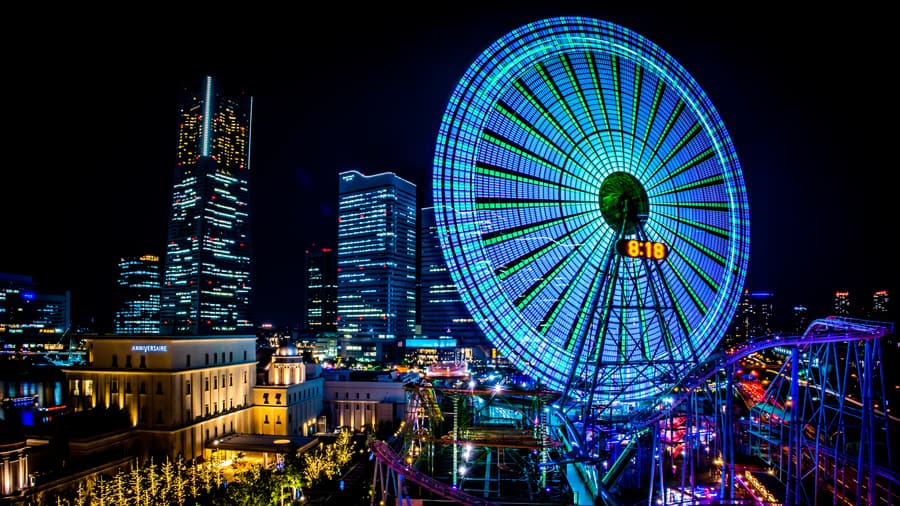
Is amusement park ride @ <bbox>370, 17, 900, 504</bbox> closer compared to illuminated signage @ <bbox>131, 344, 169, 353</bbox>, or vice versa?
amusement park ride @ <bbox>370, 17, 900, 504</bbox>

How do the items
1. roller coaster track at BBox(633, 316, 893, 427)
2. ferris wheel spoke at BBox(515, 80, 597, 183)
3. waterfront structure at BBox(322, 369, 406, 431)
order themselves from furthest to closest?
waterfront structure at BBox(322, 369, 406, 431) → ferris wheel spoke at BBox(515, 80, 597, 183) → roller coaster track at BBox(633, 316, 893, 427)

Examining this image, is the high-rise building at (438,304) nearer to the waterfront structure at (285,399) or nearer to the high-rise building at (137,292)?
the waterfront structure at (285,399)

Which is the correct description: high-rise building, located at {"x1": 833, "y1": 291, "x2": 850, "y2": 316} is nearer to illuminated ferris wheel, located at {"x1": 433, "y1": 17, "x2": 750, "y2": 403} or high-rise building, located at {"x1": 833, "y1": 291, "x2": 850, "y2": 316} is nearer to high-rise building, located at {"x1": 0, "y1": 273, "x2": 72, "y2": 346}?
illuminated ferris wheel, located at {"x1": 433, "y1": 17, "x2": 750, "y2": 403}

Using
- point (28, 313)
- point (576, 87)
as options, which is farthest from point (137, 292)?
point (576, 87)

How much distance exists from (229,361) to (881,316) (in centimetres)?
8785

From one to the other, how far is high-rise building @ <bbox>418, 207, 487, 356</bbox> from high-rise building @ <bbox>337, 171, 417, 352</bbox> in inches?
219

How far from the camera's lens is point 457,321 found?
527 ft

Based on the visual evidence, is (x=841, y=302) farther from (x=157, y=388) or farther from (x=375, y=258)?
(x=157, y=388)

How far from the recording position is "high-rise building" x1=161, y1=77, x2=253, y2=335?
176 meters

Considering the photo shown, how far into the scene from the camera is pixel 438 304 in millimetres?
165125

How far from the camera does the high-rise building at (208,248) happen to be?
176 m

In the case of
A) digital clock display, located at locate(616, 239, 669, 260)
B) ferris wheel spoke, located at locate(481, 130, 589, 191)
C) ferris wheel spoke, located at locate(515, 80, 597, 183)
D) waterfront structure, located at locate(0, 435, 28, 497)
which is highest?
ferris wheel spoke, located at locate(515, 80, 597, 183)

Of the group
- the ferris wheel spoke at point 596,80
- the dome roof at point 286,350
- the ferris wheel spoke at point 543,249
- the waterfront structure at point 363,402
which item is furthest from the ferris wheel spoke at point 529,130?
the waterfront structure at point 363,402

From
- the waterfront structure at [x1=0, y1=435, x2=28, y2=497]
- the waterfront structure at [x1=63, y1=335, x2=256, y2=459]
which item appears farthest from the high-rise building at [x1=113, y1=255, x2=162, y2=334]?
the waterfront structure at [x1=0, y1=435, x2=28, y2=497]
